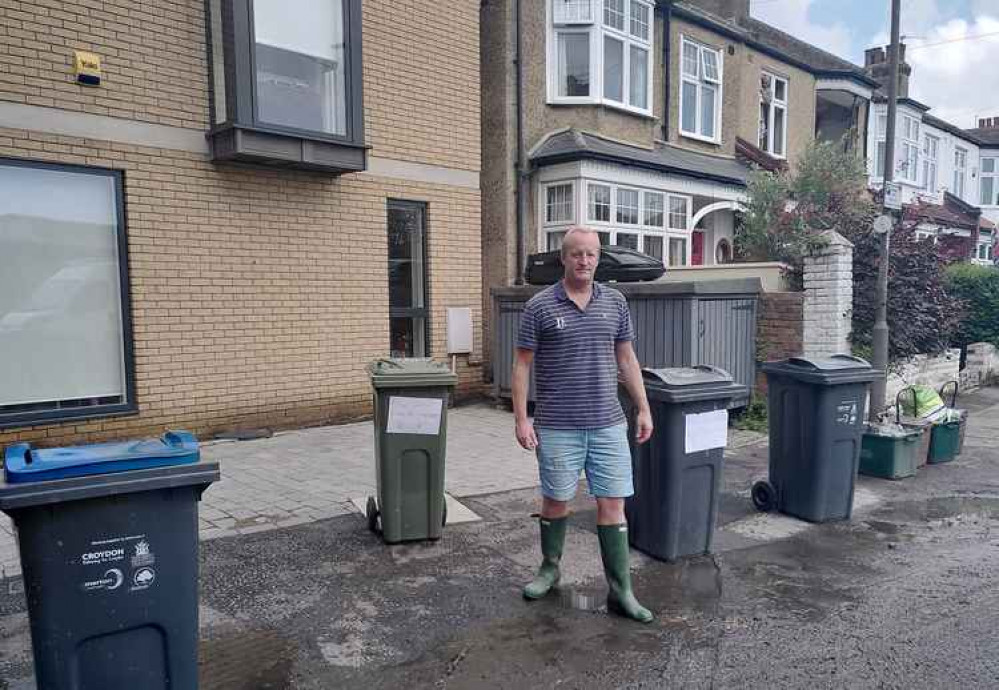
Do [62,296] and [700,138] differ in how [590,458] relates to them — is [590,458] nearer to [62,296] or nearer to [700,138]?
[62,296]

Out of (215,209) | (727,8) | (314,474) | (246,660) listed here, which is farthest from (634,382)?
(727,8)

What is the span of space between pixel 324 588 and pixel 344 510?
4.58 ft

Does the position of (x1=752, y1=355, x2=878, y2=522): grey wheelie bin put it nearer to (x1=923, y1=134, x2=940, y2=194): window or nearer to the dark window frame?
the dark window frame

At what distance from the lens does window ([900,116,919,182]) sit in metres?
21.2

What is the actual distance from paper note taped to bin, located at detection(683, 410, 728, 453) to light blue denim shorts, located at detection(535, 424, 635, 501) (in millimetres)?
818

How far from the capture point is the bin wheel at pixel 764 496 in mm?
5684

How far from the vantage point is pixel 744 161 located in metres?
15.9

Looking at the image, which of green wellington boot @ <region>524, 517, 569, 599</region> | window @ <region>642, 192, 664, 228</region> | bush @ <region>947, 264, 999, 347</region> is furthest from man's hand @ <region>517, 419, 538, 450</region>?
bush @ <region>947, 264, 999, 347</region>

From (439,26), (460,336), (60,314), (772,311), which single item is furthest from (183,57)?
(772,311)

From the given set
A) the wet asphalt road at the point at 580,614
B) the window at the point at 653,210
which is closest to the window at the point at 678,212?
the window at the point at 653,210

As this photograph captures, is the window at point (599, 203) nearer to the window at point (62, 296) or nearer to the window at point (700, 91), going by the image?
the window at point (700, 91)

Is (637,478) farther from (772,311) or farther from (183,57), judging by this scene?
(183,57)

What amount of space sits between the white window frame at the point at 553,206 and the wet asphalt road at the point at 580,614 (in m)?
6.80

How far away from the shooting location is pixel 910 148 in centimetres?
2161
